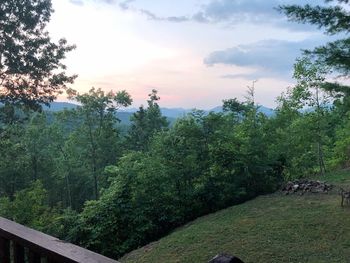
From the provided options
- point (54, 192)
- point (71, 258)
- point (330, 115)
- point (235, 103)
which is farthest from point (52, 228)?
point (54, 192)

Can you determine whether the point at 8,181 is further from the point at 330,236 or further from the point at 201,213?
the point at 330,236

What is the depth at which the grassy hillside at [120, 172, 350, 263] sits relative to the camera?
8586 millimetres

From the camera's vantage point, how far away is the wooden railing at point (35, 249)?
1535 mm

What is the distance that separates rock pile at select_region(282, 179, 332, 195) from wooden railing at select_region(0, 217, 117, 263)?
1326cm

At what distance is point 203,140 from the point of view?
1512 cm

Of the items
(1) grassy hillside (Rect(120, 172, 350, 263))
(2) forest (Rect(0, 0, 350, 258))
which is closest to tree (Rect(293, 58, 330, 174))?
(2) forest (Rect(0, 0, 350, 258))

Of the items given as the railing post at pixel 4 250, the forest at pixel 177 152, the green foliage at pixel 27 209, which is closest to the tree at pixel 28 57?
the forest at pixel 177 152

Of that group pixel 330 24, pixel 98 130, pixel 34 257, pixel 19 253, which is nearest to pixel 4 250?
pixel 19 253

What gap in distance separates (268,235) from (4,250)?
8458 millimetres

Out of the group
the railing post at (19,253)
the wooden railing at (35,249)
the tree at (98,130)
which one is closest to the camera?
the wooden railing at (35,249)

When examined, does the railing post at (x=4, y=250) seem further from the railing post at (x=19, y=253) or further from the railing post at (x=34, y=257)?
the railing post at (x=34, y=257)

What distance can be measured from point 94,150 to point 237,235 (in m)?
33.5

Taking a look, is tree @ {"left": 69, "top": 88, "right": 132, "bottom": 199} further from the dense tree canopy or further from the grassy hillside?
the dense tree canopy

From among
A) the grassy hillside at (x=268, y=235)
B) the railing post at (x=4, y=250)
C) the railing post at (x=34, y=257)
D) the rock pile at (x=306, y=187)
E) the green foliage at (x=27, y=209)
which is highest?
the railing post at (x=34, y=257)
